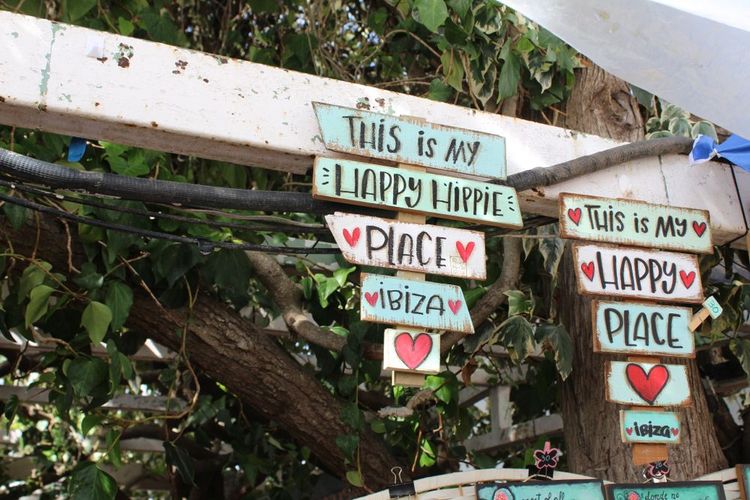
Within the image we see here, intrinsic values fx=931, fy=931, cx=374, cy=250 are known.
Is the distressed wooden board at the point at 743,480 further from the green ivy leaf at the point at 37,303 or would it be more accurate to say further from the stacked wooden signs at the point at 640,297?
the green ivy leaf at the point at 37,303

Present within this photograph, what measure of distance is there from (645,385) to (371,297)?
72 cm

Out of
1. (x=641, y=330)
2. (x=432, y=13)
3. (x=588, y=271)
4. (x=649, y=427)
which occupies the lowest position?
(x=649, y=427)

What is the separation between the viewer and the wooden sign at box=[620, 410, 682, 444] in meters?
2.15

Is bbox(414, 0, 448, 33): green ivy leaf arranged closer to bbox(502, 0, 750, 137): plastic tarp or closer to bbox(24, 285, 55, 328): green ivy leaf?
bbox(502, 0, 750, 137): plastic tarp

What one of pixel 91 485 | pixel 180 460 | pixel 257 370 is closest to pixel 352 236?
pixel 257 370

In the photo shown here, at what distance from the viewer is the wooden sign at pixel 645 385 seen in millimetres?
2176

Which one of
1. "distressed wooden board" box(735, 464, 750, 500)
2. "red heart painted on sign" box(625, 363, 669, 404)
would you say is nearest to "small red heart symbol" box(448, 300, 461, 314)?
"red heart painted on sign" box(625, 363, 669, 404)

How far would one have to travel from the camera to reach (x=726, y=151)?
2.45m

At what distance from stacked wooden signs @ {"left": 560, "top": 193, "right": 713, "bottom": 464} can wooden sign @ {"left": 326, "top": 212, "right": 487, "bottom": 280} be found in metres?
0.28

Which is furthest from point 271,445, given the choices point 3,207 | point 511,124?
point 511,124

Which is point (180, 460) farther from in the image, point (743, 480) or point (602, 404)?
point (743, 480)

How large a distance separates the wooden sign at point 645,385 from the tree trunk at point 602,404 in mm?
519

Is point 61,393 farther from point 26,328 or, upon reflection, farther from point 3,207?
point 3,207

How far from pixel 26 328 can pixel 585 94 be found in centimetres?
201
